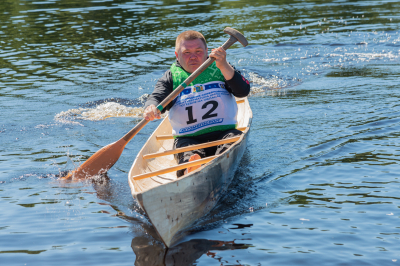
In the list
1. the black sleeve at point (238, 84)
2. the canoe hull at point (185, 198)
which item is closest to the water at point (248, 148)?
the canoe hull at point (185, 198)

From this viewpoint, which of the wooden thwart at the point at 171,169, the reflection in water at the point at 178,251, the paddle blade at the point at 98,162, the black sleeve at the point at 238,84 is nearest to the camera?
the reflection in water at the point at 178,251

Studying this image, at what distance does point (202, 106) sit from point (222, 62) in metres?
0.63

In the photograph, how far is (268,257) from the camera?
3498 mm

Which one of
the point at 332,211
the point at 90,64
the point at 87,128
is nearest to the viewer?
the point at 332,211

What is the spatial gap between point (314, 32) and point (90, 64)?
7.24 metres

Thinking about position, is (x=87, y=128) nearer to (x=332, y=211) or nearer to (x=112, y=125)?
(x=112, y=125)

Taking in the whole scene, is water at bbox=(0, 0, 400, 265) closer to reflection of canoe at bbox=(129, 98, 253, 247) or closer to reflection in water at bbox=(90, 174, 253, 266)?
reflection in water at bbox=(90, 174, 253, 266)

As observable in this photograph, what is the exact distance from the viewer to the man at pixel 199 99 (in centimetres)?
499

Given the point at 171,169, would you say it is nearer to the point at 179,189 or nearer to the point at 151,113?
the point at 179,189

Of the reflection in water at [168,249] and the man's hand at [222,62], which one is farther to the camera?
the man's hand at [222,62]

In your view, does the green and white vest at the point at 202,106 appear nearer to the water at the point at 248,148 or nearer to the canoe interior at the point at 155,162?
the canoe interior at the point at 155,162

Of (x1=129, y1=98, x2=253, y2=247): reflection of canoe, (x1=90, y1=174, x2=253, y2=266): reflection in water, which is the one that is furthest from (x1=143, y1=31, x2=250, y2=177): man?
(x1=90, y1=174, x2=253, y2=266): reflection in water

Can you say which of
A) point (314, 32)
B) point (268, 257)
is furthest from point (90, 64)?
point (268, 257)

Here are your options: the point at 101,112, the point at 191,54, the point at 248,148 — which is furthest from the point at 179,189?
the point at 101,112
